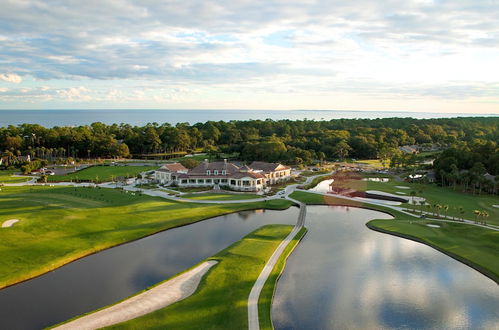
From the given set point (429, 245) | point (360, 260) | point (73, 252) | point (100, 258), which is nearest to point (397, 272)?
point (360, 260)

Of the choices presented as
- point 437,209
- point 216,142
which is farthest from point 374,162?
point 216,142

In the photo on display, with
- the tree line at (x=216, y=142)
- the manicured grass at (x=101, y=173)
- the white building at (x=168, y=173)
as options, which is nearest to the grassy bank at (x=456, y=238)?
the white building at (x=168, y=173)

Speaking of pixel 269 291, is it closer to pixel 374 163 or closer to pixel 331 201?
pixel 331 201

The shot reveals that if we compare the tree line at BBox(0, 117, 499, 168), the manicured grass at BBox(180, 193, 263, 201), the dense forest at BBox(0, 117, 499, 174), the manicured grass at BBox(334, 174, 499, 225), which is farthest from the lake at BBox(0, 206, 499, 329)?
the tree line at BBox(0, 117, 499, 168)

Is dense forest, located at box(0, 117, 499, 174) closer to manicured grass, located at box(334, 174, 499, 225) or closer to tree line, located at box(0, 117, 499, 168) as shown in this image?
tree line, located at box(0, 117, 499, 168)

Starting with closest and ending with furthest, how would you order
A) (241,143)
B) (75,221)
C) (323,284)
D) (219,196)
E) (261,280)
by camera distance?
1. (323,284)
2. (261,280)
3. (75,221)
4. (219,196)
5. (241,143)

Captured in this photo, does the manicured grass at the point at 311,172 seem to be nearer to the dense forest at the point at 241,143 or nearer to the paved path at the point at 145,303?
the dense forest at the point at 241,143

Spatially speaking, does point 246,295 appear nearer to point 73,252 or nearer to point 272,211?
point 73,252
